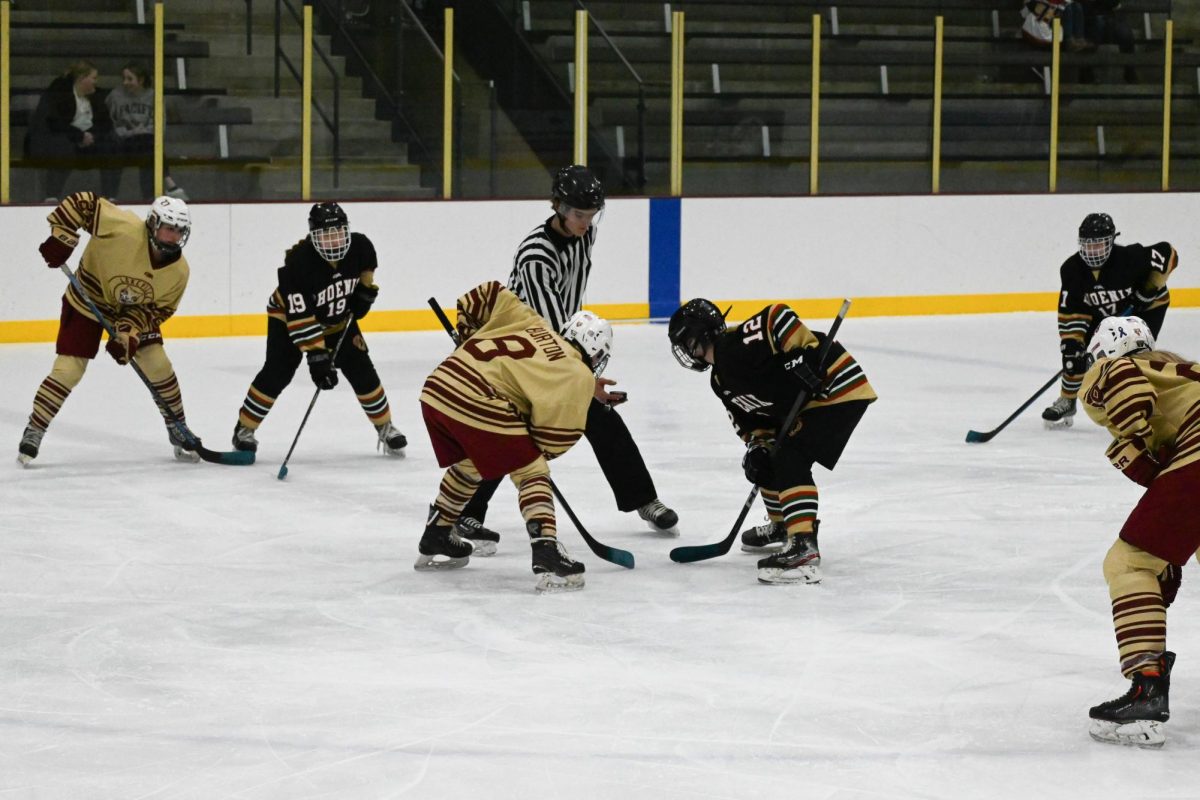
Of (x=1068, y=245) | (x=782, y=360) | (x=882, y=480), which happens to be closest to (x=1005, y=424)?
(x=882, y=480)

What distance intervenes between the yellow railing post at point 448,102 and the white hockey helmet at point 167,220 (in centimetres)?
441

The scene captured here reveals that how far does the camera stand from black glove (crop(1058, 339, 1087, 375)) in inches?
273

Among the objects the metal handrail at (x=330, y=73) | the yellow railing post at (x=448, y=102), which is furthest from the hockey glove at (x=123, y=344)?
the yellow railing post at (x=448, y=102)

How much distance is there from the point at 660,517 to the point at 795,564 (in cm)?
67

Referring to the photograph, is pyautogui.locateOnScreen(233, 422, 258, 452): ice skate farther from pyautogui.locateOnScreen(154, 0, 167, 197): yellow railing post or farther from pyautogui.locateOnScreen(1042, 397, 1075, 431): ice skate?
pyautogui.locateOnScreen(154, 0, 167, 197): yellow railing post

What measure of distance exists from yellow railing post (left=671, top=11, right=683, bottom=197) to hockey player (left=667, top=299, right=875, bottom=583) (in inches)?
255

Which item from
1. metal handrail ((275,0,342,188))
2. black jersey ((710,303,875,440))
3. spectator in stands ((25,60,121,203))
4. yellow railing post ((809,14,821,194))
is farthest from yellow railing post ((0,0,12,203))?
black jersey ((710,303,875,440))

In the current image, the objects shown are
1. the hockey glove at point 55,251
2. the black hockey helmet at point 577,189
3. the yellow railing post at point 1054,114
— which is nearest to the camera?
the black hockey helmet at point 577,189

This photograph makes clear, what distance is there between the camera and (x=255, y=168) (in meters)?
9.84

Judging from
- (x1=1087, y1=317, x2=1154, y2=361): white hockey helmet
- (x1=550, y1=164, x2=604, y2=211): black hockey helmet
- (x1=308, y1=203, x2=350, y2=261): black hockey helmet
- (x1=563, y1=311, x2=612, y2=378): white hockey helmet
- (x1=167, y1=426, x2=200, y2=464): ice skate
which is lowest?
(x1=167, y1=426, x2=200, y2=464): ice skate

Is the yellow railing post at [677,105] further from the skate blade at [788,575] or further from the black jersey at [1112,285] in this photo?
the skate blade at [788,575]

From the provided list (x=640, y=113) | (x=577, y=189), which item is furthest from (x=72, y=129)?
(x=577, y=189)

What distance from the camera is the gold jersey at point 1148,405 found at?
3131 millimetres

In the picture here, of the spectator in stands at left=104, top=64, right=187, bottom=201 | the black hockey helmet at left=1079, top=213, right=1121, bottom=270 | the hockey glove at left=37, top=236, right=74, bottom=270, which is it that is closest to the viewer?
the hockey glove at left=37, top=236, right=74, bottom=270
